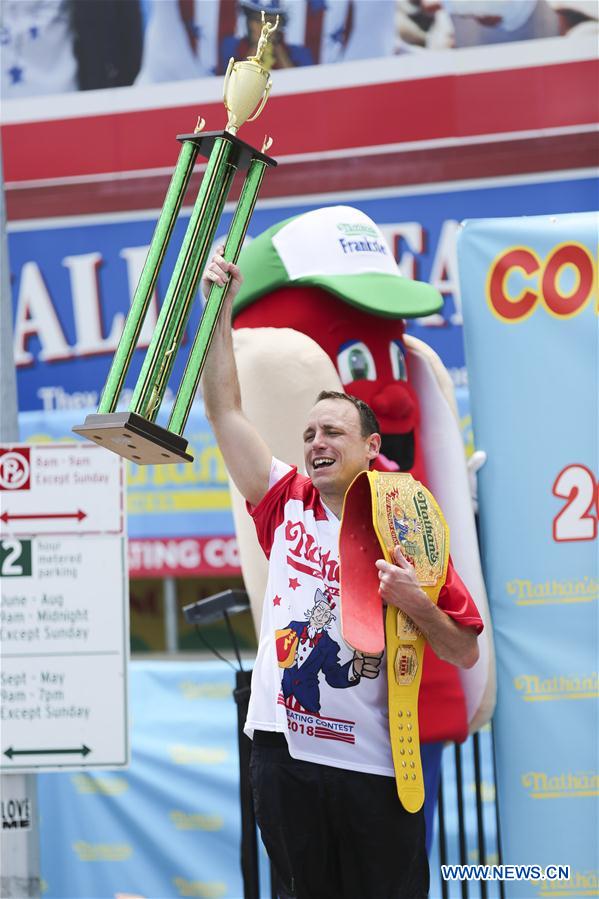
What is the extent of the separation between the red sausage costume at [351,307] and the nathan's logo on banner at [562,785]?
23 cm

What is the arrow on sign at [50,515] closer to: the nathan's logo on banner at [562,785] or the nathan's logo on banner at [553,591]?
the nathan's logo on banner at [553,591]

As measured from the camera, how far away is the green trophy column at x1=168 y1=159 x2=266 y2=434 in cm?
255

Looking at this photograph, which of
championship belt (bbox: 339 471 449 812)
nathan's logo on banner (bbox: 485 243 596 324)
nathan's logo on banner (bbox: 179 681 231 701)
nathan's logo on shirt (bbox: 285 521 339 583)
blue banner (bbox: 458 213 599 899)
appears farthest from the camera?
nathan's logo on banner (bbox: 179 681 231 701)

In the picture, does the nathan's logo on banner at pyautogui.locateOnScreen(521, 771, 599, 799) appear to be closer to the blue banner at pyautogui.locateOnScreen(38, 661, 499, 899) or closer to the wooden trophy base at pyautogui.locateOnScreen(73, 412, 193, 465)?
the blue banner at pyautogui.locateOnScreen(38, 661, 499, 899)

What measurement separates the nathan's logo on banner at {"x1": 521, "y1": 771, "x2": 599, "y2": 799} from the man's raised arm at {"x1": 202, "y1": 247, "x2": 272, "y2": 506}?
1350 mm

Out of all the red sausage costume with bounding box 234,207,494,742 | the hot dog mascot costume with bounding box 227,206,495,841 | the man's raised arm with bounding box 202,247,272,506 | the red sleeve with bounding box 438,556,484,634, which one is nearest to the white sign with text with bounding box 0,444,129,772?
the hot dog mascot costume with bounding box 227,206,495,841

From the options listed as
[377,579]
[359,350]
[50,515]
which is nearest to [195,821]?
[50,515]

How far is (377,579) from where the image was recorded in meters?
2.57

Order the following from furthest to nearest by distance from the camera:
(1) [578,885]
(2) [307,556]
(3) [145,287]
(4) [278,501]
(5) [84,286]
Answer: (5) [84,286] < (1) [578,885] < (4) [278,501] < (2) [307,556] < (3) [145,287]

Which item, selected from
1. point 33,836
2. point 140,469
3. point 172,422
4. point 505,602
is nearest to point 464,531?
point 505,602

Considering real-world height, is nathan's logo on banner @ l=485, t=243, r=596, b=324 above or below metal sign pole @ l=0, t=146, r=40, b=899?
above

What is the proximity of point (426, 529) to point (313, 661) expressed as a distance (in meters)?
0.36

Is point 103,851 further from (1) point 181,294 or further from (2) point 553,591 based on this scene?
(1) point 181,294

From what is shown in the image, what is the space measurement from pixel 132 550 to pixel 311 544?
381cm
